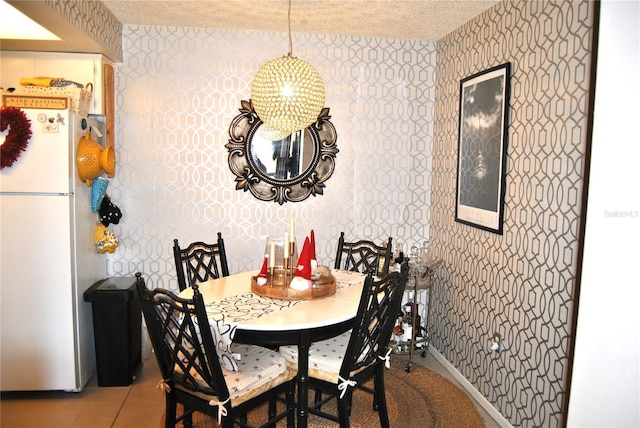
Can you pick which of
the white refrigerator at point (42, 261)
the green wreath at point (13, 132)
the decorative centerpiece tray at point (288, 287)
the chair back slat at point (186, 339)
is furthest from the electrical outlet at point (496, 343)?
the green wreath at point (13, 132)

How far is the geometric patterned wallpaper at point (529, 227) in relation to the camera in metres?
2.37

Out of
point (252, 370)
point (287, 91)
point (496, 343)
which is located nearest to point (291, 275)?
point (252, 370)

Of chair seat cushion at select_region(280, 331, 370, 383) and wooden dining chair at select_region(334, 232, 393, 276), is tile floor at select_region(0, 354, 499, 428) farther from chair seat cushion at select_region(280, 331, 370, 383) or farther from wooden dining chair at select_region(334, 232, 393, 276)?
wooden dining chair at select_region(334, 232, 393, 276)

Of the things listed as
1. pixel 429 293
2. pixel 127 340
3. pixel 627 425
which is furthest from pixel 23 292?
pixel 627 425

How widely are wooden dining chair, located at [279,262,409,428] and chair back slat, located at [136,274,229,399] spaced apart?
0.55m

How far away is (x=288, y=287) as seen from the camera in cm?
273

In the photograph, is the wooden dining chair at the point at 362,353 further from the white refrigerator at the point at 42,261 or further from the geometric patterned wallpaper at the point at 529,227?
the white refrigerator at the point at 42,261

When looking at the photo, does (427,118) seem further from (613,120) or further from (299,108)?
(613,120)

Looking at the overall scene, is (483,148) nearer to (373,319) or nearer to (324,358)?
(373,319)

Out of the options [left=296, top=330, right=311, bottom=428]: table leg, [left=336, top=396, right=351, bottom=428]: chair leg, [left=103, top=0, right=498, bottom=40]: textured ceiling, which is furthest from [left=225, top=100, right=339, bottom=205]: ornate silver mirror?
[left=336, top=396, right=351, bottom=428]: chair leg

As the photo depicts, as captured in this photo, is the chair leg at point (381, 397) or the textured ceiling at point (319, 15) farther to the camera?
the textured ceiling at point (319, 15)

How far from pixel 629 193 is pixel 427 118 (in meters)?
2.71

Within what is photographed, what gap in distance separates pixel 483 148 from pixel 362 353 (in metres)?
1.56

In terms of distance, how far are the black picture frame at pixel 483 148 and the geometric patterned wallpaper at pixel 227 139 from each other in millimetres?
616
